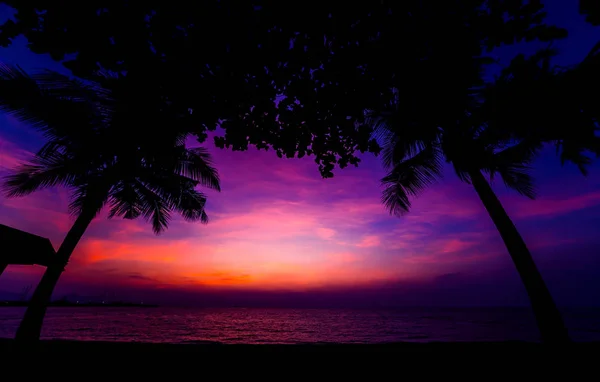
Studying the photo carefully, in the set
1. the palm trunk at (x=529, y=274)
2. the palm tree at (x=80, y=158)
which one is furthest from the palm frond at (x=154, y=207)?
the palm trunk at (x=529, y=274)

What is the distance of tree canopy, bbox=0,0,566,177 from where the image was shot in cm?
332

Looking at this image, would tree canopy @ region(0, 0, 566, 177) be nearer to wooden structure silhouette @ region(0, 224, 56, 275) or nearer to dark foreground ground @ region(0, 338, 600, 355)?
wooden structure silhouette @ region(0, 224, 56, 275)

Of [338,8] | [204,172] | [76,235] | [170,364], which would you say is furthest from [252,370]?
[204,172]

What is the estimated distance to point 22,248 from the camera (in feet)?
13.3

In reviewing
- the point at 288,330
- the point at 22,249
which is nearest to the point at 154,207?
the point at 22,249

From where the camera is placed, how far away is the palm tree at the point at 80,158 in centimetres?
688

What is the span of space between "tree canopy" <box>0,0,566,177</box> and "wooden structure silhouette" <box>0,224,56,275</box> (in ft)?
7.71

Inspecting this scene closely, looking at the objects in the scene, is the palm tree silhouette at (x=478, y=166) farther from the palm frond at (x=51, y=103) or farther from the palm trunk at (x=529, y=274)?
the palm frond at (x=51, y=103)

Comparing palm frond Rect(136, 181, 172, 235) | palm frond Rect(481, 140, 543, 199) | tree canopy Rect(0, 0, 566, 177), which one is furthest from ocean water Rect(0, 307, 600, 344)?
tree canopy Rect(0, 0, 566, 177)

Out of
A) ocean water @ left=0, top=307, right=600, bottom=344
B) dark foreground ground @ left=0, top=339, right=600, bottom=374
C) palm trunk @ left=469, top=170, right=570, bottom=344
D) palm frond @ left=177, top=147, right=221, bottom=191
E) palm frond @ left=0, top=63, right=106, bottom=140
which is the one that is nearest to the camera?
dark foreground ground @ left=0, top=339, right=600, bottom=374

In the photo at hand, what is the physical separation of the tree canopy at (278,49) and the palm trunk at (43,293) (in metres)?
5.20

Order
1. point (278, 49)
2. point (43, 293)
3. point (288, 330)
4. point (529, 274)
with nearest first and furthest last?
point (278, 49)
point (529, 274)
point (43, 293)
point (288, 330)

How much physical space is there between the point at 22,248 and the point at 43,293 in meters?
4.63

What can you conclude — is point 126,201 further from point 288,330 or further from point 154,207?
point 288,330
